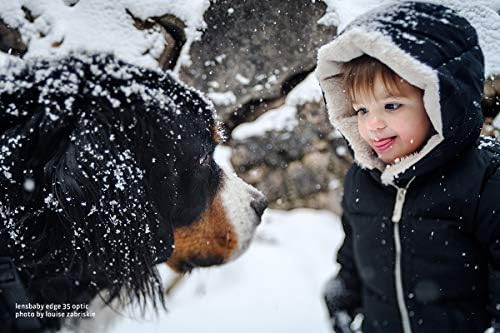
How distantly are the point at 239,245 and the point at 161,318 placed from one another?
31.1 inches

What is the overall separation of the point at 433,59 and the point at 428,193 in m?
0.43

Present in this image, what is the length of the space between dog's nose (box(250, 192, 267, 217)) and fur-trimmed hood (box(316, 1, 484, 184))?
0.60 metres

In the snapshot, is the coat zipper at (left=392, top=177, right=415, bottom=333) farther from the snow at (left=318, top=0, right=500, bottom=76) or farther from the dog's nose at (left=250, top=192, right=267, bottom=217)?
the snow at (left=318, top=0, right=500, bottom=76)

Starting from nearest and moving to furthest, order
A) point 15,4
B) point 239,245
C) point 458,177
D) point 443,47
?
point 443,47
point 458,177
point 239,245
point 15,4

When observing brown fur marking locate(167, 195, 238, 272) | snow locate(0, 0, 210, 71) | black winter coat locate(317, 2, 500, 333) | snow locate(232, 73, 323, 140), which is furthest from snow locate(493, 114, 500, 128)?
snow locate(0, 0, 210, 71)

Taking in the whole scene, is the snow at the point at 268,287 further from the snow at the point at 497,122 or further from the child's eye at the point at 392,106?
the child's eye at the point at 392,106

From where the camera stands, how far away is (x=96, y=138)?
131 centimetres

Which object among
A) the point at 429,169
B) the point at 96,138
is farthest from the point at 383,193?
the point at 96,138

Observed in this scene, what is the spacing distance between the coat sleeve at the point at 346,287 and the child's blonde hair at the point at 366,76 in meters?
0.58

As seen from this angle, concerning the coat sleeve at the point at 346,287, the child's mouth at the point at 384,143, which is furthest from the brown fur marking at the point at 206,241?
the child's mouth at the point at 384,143

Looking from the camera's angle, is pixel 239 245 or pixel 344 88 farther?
pixel 239 245

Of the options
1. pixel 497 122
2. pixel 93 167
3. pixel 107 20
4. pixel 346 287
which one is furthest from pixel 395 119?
pixel 107 20

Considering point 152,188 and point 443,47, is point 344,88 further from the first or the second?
point 152,188

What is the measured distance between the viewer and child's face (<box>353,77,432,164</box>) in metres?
1.37
